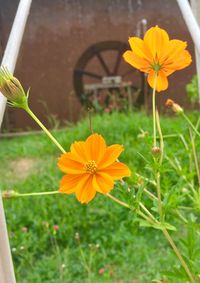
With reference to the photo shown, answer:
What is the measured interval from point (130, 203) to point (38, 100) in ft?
11.6

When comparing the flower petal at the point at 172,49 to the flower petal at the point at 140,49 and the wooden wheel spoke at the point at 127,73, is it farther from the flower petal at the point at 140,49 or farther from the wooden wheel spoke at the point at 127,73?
the wooden wheel spoke at the point at 127,73

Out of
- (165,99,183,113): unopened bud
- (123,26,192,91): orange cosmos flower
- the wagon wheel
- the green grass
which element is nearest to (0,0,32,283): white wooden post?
(123,26,192,91): orange cosmos flower

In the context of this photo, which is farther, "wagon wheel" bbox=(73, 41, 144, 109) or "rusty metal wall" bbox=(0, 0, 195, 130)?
"wagon wheel" bbox=(73, 41, 144, 109)

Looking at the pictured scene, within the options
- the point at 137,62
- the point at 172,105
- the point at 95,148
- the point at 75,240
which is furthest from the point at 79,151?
the point at 75,240

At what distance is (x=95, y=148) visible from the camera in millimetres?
Answer: 442

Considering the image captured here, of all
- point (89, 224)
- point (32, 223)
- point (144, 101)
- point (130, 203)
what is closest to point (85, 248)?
point (89, 224)

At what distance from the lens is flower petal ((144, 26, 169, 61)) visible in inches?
19.6

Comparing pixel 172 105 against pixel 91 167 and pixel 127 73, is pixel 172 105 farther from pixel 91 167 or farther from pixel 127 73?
pixel 127 73

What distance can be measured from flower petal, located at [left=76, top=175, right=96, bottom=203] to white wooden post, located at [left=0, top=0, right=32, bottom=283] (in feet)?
0.24

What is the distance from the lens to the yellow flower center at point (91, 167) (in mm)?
439

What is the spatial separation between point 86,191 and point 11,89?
117 millimetres

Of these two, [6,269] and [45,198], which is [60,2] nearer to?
[45,198]

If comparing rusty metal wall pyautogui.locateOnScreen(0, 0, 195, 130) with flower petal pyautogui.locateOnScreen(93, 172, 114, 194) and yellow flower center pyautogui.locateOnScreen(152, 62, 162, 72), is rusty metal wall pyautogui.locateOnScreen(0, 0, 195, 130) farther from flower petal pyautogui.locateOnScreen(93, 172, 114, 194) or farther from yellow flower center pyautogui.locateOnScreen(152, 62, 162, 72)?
→ flower petal pyautogui.locateOnScreen(93, 172, 114, 194)

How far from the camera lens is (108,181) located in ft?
1.42
